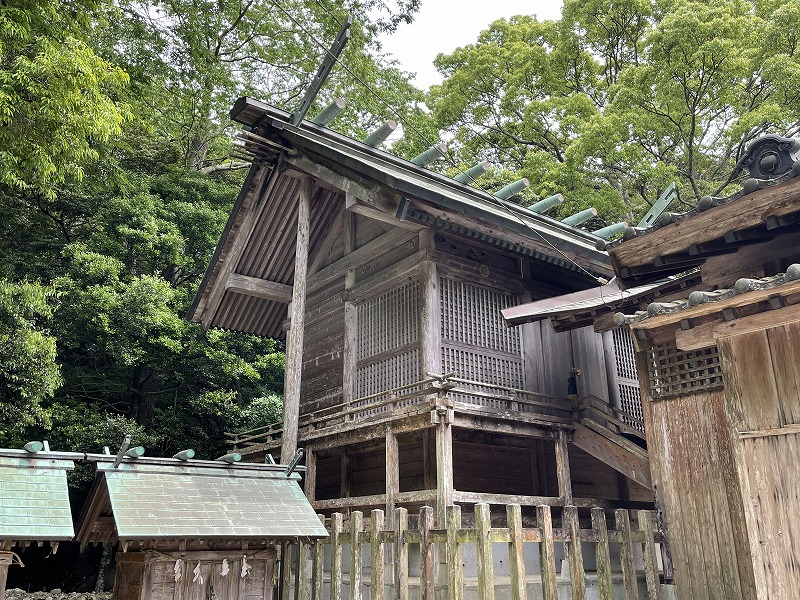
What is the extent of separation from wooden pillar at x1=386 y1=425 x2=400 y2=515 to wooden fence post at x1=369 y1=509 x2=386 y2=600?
3229 mm

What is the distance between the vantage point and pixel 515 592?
18.6 feet

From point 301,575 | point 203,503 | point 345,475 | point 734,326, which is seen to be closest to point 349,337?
point 345,475

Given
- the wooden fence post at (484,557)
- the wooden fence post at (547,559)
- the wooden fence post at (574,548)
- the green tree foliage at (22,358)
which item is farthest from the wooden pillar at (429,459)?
the green tree foliage at (22,358)

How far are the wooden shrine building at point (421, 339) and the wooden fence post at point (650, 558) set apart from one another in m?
3.16

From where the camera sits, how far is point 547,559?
5848 mm

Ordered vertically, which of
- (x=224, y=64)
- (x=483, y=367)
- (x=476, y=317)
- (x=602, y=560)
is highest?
(x=224, y=64)

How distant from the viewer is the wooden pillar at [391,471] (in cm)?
976

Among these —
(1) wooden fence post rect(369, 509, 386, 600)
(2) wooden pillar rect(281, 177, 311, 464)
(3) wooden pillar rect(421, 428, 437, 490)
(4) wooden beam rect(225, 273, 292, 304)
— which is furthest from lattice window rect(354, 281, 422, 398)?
(1) wooden fence post rect(369, 509, 386, 600)

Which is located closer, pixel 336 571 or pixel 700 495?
pixel 700 495

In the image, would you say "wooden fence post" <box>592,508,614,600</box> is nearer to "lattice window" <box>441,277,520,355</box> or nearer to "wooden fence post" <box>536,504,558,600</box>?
"wooden fence post" <box>536,504,558,600</box>

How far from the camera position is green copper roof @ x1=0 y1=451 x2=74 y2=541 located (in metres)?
5.63

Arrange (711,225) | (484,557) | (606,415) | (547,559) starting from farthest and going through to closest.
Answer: (606,415)
(711,225)
(547,559)
(484,557)

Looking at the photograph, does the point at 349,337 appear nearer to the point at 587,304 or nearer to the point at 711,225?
the point at 587,304

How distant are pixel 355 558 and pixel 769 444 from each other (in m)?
4.00
